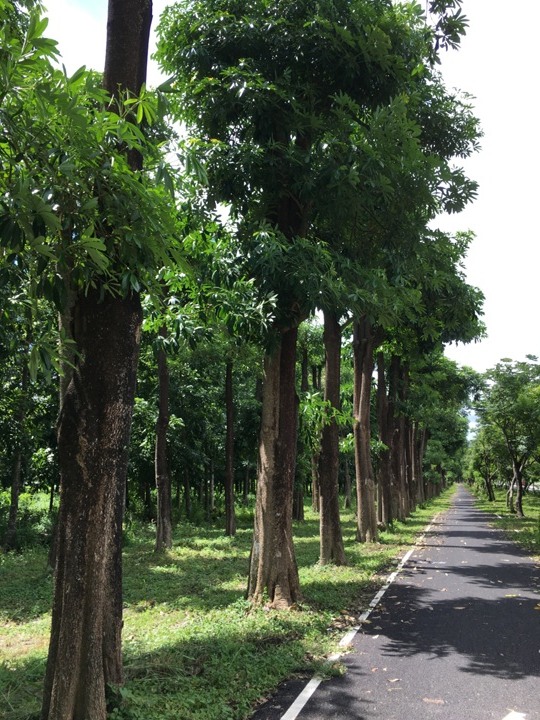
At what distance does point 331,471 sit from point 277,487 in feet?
15.4

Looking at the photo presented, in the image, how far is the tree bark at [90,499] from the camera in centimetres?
477

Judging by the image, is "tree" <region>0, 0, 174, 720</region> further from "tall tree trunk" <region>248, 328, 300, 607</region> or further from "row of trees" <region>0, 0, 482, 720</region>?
"tall tree trunk" <region>248, 328, 300, 607</region>

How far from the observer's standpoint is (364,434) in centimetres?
1903

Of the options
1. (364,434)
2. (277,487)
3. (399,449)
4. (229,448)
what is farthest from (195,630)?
(399,449)

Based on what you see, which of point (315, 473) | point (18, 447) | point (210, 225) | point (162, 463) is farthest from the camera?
point (315, 473)

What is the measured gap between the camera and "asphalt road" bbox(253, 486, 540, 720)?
5426mm

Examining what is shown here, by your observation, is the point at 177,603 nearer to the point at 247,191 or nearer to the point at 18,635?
the point at 18,635

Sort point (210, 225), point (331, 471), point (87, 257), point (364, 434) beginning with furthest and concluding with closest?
1. point (364, 434)
2. point (331, 471)
3. point (210, 225)
4. point (87, 257)

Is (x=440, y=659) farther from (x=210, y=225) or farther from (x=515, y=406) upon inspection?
(x=515, y=406)

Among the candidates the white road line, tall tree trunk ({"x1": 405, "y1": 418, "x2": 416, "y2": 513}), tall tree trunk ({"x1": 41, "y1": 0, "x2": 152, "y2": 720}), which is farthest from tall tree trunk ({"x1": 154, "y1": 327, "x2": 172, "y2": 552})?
tall tree trunk ({"x1": 405, "y1": 418, "x2": 416, "y2": 513})

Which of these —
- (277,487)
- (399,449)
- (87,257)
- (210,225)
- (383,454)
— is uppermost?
(210,225)

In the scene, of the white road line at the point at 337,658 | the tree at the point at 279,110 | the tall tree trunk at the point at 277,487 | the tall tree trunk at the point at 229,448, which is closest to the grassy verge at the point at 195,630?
the white road line at the point at 337,658

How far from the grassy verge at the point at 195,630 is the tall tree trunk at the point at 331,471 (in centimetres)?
55

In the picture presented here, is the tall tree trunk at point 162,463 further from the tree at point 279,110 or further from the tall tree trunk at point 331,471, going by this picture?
the tree at point 279,110
